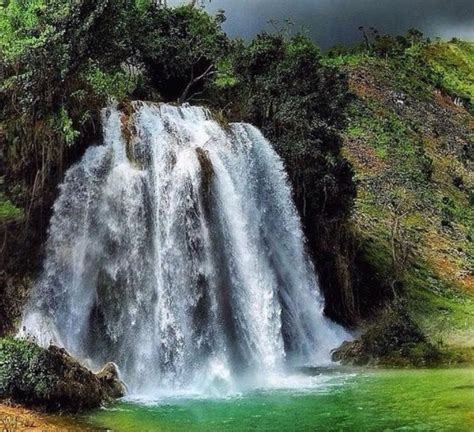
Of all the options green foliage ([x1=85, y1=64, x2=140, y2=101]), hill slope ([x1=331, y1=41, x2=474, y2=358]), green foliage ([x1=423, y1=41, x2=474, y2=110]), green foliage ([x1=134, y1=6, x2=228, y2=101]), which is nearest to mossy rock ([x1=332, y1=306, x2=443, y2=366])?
hill slope ([x1=331, y1=41, x2=474, y2=358])

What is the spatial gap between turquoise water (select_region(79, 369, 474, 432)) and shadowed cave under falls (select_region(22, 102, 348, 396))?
2149 millimetres

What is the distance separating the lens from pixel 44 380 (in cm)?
1538

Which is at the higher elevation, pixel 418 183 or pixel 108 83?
pixel 418 183

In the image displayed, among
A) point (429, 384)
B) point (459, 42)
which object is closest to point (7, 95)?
point (429, 384)

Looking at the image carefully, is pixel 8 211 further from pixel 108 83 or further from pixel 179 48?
pixel 179 48

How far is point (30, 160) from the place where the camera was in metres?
21.7

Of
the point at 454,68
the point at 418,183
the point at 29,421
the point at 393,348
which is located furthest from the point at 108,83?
the point at 454,68

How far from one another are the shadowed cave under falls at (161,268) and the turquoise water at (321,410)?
215 centimetres

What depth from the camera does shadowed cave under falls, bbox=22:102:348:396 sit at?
66.4ft

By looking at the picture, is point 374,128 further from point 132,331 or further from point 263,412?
point 263,412

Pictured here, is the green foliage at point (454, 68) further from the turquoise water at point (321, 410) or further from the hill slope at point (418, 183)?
the turquoise water at point (321, 410)

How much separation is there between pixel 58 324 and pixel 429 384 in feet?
35.1

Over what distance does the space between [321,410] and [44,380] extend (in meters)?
6.19

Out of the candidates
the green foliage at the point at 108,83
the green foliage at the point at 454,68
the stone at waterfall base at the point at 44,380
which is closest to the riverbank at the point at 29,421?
the stone at waterfall base at the point at 44,380
